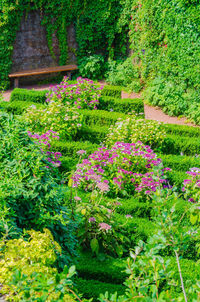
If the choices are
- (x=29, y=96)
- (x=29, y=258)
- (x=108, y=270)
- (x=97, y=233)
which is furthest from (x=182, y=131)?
(x=29, y=258)

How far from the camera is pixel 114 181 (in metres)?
5.26

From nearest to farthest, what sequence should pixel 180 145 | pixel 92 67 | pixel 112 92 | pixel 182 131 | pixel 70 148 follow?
pixel 70 148, pixel 180 145, pixel 182 131, pixel 112 92, pixel 92 67

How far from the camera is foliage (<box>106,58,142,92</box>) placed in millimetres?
11870

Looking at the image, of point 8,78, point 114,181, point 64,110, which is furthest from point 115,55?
point 114,181

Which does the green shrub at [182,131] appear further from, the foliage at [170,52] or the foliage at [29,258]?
the foliage at [29,258]

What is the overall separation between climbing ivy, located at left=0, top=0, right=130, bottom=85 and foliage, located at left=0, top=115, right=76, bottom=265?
960cm

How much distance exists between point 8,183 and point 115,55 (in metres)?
11.3

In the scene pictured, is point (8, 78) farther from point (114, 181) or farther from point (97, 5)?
point (114, 181)

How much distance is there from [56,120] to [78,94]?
1950mm

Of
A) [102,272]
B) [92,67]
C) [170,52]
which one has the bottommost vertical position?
[102,272]

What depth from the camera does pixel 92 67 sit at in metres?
12.9

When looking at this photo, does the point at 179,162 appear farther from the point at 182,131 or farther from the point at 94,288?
the point at 94,288

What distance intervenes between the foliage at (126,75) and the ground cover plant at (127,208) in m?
4.01

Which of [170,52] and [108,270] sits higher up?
[170,52]
